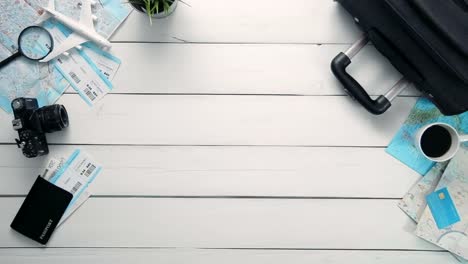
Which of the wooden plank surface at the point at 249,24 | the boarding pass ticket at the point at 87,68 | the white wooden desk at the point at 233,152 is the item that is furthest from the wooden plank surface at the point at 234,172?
the wooden plank surface at the point at 249,24

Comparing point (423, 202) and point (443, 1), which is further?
point (423, 202)

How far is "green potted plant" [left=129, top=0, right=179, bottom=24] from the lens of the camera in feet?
2.02

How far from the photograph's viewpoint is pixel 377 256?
2.41 ft

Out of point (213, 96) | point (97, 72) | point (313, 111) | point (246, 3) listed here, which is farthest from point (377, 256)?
point (97, 72)

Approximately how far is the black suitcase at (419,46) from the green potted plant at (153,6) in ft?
1.13

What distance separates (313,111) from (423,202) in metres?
0.31

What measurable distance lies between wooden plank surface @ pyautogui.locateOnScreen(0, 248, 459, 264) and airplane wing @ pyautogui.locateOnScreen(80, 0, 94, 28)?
0.49 m

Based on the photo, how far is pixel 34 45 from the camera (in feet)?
2.28

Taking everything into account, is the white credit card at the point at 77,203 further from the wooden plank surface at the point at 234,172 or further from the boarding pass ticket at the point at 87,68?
the boarding pass ticket at the point at 87,68

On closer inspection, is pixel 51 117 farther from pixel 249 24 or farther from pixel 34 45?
pixel 249 24

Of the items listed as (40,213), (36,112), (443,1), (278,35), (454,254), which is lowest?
(40,213)

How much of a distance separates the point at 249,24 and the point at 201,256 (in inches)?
20.4

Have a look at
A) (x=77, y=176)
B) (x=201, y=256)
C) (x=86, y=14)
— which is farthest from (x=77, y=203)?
(x=86, y=14)

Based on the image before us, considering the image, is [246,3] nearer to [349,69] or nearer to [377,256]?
[349,69]
